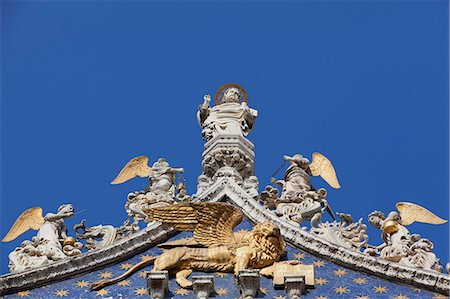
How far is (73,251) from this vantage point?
22.1 meters

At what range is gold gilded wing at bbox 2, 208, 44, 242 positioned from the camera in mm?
22734

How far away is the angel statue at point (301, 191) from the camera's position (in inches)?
901

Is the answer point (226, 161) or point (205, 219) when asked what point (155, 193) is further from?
point (205, 219)

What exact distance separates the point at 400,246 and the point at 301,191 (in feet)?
7.60

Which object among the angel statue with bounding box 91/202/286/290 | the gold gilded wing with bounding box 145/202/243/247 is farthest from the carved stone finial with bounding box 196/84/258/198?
the angel statue with bounding box 91/202/286/290

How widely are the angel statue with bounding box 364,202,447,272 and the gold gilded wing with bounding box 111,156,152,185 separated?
410cm

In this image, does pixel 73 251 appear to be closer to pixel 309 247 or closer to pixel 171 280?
pixel 171 280

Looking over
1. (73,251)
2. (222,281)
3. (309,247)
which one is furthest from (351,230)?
(73,251)

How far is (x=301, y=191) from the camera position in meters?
23.4

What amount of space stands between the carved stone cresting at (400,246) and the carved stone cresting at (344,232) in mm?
200

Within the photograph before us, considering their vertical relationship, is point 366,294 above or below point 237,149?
below

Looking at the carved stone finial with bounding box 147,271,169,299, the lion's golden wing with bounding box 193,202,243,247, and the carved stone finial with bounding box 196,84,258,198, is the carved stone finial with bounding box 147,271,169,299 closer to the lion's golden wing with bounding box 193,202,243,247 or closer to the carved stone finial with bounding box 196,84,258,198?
the lion's golden wing with bounding box 193,202,243,247

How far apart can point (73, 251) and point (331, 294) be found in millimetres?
3939

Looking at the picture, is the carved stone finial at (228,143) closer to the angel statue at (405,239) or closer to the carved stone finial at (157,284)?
the angel statue at (405,239)
